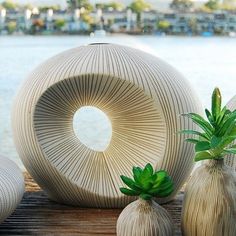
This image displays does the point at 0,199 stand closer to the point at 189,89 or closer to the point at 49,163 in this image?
the point at 49,163

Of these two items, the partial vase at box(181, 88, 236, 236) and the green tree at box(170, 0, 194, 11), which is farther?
the green tree at box(170, 0, 194, 11)

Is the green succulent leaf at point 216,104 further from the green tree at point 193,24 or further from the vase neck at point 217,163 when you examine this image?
the green tree at point 193,24

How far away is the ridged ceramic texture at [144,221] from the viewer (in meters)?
1.59

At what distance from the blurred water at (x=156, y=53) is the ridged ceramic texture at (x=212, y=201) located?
1.33 m

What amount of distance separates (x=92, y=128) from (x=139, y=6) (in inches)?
28.0

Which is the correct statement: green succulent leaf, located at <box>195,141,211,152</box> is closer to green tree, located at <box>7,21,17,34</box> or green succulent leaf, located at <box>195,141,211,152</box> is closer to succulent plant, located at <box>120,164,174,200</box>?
succulent plant, located at <box>120,164,174,200</box>

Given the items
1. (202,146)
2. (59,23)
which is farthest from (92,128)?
(202,146)

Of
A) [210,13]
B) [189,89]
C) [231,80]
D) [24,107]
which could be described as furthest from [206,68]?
[24,107]

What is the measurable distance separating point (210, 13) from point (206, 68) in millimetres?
572

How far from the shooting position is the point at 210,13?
9.42 ft

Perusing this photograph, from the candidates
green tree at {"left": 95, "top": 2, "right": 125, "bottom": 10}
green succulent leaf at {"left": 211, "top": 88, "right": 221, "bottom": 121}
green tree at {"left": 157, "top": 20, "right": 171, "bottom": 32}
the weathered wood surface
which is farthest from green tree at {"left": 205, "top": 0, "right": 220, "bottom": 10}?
green succulent leaf at {"left": 211, "top": 88, "right": 221, "bottom": 121}

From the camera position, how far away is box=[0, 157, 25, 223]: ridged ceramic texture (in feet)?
5.86

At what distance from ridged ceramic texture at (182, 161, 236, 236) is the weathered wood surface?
276mm

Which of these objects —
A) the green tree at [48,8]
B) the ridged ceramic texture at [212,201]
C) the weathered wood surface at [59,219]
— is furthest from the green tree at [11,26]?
the ridged ceramic texture at [212,201]
